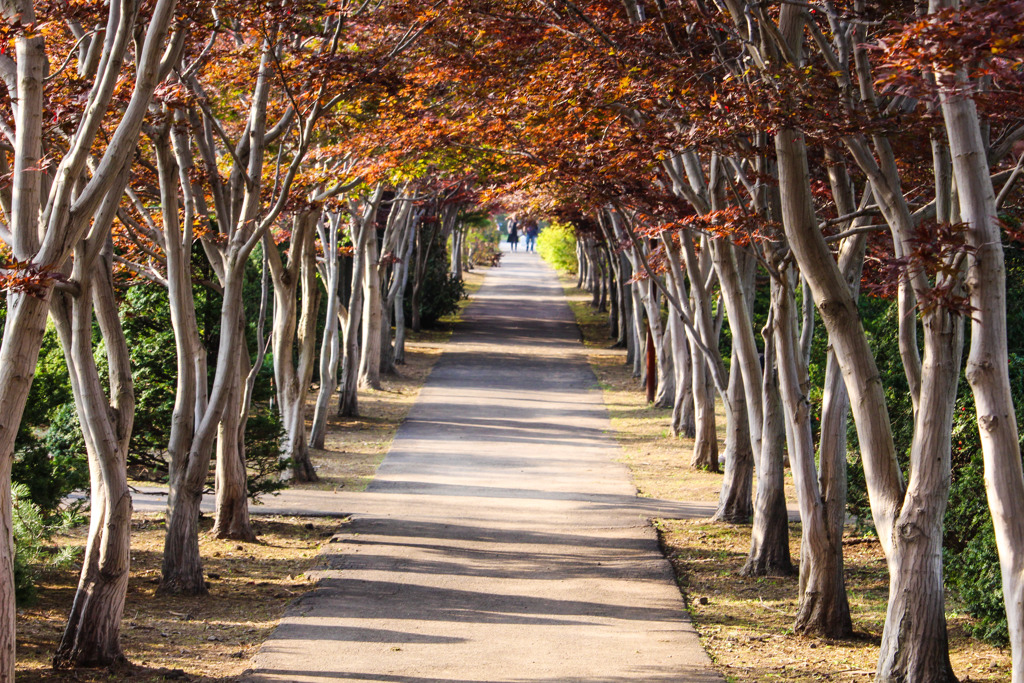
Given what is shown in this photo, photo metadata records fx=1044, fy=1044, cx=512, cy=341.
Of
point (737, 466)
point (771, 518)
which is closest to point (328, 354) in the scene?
point (737, 466)

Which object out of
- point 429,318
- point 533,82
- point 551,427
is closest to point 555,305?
point 429,318

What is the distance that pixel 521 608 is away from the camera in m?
8.46

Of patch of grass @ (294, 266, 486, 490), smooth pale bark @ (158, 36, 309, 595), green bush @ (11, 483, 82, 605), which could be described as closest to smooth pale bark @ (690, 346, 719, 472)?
patch of grass @ (294, 266, 486, 490)

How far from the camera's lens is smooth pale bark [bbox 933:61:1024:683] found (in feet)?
15.7

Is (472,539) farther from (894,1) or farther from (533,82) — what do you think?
(894,1)

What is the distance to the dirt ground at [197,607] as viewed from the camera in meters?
6.70

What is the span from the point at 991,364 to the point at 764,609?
434 cm

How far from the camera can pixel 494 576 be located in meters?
9.46

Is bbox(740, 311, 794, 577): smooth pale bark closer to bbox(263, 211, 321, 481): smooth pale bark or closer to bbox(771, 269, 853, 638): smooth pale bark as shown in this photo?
bbox(771, 269, 853, 638): smooth pale bark

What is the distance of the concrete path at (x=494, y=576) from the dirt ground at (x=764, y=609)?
0.26m

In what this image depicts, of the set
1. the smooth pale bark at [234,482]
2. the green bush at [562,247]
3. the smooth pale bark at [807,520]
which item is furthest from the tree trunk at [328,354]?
the green bush at [562,247]

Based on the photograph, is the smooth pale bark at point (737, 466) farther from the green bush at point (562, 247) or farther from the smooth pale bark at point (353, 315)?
the green bush at point (562, 247)

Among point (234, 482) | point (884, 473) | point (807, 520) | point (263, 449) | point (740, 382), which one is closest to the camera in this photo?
point (884, 473)

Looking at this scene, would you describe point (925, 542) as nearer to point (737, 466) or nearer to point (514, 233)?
point (737, 466)
